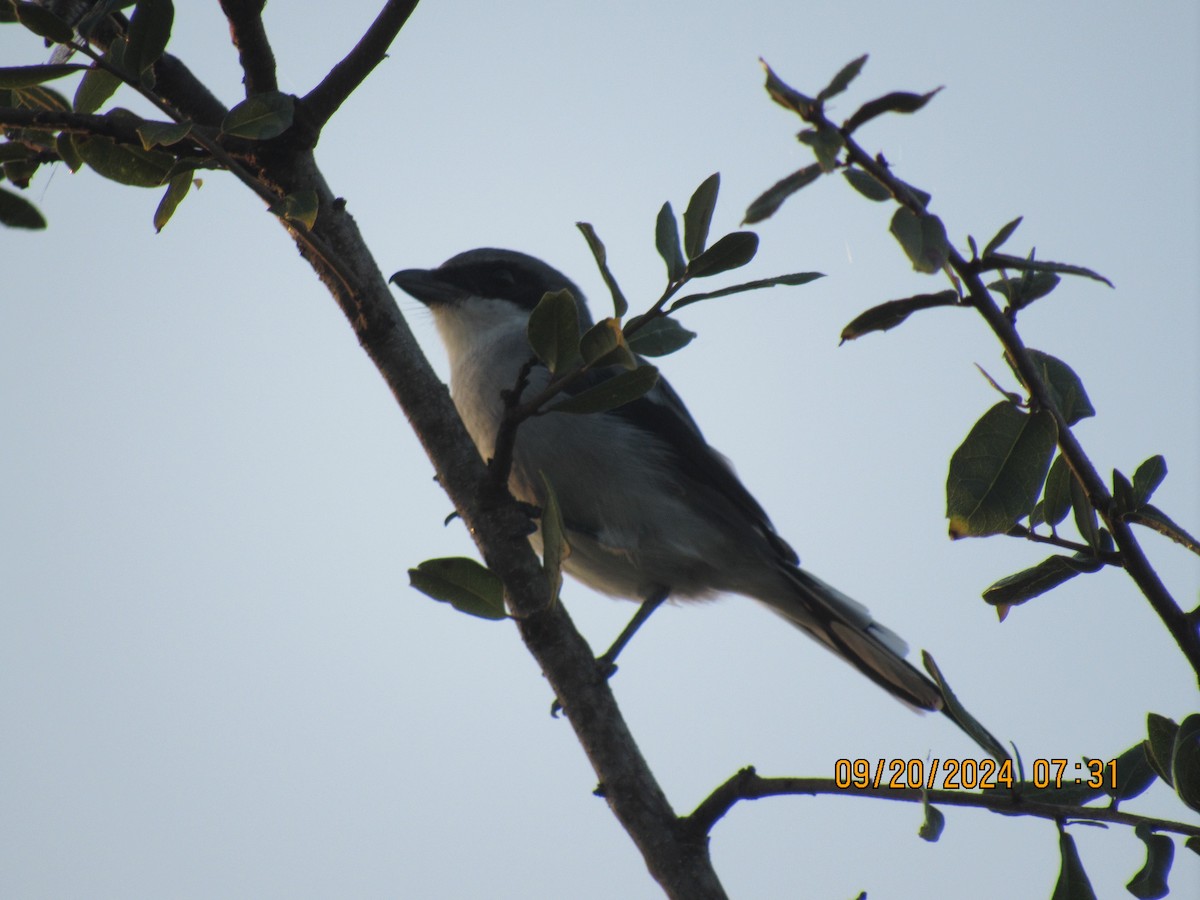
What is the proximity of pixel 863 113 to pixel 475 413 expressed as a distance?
12.9 ft

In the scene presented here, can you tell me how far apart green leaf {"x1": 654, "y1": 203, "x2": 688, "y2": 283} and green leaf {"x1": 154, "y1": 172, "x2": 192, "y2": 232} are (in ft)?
3.68

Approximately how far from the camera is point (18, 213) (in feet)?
8.62

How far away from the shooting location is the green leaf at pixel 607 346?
2184 millimetres

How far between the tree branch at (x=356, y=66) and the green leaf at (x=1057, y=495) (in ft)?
6.29

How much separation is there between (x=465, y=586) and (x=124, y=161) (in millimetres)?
1185

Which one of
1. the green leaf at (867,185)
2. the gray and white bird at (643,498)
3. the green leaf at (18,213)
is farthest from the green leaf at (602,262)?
the gray and white bird at (643,498)

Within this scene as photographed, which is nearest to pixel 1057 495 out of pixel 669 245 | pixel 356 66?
pixel 669 245

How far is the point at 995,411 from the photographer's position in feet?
6.54

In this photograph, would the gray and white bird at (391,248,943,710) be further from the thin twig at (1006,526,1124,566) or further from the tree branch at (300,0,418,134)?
the thin twig at (1006,526,1124,566)

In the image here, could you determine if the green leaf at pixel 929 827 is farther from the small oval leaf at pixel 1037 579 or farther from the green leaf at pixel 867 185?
the green leaf at pixel 867 185

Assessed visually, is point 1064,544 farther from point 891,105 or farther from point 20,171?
point 20,171

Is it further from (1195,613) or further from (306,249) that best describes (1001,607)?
(306,249)

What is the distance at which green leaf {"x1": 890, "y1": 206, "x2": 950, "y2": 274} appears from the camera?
164 centimetres

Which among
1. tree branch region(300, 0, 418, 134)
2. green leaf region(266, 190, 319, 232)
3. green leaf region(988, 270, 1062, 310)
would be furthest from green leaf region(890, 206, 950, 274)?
tree branch region(300, 0, 418, 134)
